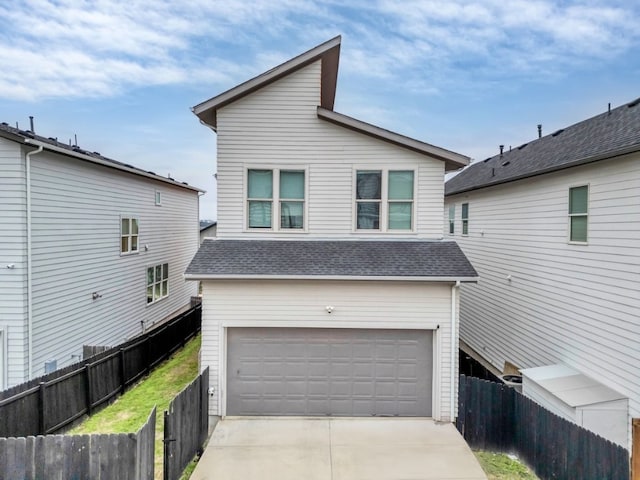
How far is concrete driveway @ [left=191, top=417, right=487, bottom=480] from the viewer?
6.68m

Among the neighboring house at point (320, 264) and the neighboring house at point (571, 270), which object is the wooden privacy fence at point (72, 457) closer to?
the neighboring house at point (320, 264)

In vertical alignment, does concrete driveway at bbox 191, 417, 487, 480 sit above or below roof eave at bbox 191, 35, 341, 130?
below

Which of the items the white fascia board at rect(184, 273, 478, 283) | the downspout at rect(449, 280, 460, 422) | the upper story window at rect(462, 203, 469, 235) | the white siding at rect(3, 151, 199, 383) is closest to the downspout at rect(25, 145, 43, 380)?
the white siding at rect(3, 151, 199, 383)

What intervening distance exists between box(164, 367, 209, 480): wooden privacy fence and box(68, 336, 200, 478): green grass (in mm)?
569

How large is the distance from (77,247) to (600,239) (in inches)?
538

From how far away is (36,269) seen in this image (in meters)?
9.51

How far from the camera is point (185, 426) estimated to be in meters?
6.73

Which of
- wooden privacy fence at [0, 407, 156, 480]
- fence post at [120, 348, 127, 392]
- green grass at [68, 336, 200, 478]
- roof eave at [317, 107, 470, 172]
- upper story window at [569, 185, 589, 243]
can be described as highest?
roof eave at [317, 107, 470, 172]

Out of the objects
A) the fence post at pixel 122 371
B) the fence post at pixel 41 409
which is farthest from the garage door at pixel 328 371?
the fence post at pixel 41 409

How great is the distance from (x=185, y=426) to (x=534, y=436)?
6.41 meters

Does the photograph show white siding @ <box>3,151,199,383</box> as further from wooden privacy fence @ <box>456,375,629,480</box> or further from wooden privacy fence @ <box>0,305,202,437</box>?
wooden privacy fence @ <box>456,375,629,480</box>

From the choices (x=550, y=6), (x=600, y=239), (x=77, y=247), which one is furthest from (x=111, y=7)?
(x=600, y=239)

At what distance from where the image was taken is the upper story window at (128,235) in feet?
46.3

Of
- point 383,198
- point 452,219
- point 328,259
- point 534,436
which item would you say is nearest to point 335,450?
point 534,436
